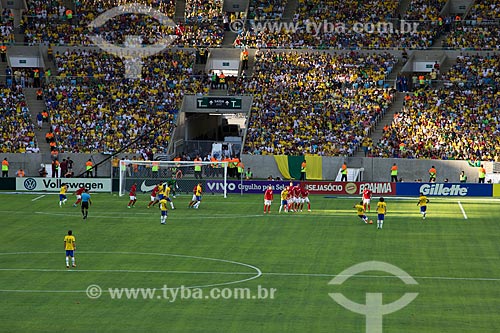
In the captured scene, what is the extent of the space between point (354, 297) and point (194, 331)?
22.3 ft

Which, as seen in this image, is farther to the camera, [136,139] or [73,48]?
[73,48]

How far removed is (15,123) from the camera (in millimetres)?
74125

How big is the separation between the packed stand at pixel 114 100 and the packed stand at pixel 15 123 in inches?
71.5

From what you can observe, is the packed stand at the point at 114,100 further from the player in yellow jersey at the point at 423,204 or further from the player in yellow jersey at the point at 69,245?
the player in yellow jersey at the point at 69,245

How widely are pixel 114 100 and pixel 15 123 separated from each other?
767cm

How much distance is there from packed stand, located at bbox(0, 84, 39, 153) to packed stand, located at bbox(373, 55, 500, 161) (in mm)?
24946

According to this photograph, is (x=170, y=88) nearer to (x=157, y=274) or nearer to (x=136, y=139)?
(x=136, y=139)

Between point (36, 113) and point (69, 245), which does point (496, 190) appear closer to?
point (69, 245)

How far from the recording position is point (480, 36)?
8000 centimetres

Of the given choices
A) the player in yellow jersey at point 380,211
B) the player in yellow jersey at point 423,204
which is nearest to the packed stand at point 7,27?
Result: the player in yellow jersey at point 423,204

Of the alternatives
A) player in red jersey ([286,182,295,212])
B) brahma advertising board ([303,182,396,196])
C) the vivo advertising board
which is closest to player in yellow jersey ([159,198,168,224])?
player in red jersey ([286,182,295,212])

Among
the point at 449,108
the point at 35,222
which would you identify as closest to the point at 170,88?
the point at 449,108

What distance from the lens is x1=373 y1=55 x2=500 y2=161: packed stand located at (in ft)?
229

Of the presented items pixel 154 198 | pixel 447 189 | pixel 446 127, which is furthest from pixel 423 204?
pixel 446 127
